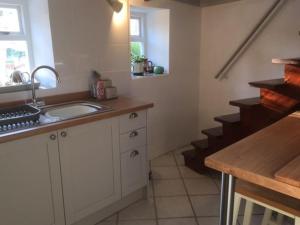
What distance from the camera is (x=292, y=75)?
223 cm

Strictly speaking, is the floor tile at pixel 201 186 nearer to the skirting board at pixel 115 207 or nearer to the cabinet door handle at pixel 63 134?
the skirting board at pixel 115 207

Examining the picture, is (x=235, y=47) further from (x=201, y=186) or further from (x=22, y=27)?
(x=22, y=27)

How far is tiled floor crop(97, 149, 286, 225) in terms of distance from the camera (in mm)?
2072

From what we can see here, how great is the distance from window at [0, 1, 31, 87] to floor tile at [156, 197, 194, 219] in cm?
161

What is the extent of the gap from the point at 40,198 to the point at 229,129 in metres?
1.72

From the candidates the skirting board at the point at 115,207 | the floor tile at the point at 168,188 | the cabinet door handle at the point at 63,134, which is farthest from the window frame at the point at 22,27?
the floor tile at the point at 168,188

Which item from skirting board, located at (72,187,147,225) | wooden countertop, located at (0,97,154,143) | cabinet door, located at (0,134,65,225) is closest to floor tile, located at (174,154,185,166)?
skirting board, located at (72,187,147,225)

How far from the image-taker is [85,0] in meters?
2.20

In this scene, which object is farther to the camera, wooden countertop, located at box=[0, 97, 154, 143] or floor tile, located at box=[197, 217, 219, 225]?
floor tile, located at box=[197, 217, 219, 225]

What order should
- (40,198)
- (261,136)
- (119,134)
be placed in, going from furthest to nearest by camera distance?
(119,134)
(40,198)
(261,136)

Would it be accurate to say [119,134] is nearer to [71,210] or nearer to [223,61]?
[71,210]

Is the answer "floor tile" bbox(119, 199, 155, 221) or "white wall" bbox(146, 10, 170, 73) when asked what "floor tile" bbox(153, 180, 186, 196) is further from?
"white wall" bbox(146, 10, 170, 73)

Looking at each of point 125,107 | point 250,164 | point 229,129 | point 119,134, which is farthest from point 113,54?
point 250,164

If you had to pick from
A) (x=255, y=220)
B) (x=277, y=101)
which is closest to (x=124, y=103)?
(x=277, y=101)
